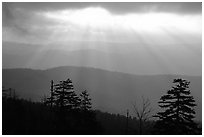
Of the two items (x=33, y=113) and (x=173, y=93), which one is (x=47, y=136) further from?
(x=173, y=93)

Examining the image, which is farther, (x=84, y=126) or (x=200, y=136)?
(x=84, y=126)

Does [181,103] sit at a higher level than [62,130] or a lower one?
higher

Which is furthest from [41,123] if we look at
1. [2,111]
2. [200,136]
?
[200,136]

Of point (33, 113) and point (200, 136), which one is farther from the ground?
point (33, 113)

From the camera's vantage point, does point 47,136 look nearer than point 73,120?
Yes

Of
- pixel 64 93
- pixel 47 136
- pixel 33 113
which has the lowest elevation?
pixel 47 136

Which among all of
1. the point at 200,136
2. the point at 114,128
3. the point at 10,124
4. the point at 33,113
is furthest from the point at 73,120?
the point at 114,128

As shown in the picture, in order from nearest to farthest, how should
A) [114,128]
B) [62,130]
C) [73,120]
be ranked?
[62,130] < [73,120] < [114,128]

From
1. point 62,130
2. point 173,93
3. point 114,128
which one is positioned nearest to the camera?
point 173,93

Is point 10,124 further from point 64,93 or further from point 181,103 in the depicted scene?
point 181,103
